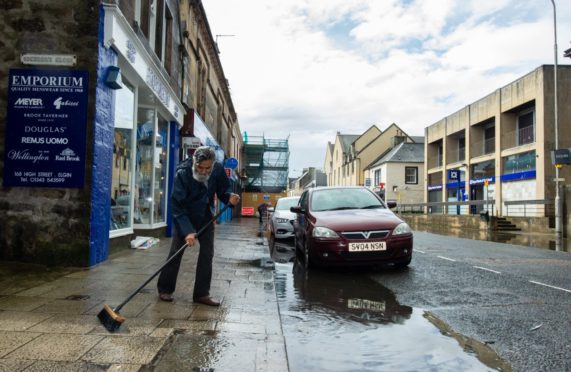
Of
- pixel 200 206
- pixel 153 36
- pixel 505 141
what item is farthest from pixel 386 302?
pixel 505 141

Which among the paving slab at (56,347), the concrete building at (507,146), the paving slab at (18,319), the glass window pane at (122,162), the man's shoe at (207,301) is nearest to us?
the paving slab at (56,347)

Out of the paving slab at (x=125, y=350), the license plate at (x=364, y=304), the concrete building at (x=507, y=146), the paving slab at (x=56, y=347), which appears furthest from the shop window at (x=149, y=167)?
the concrete building at (x=507, y=146)

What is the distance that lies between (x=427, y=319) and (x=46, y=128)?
580 cm

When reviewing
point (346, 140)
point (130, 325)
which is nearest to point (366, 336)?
point (130, 325)

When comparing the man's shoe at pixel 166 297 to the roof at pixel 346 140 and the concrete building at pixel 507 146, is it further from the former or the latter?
the roof at pixel 346 140

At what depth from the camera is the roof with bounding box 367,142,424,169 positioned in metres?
49.4

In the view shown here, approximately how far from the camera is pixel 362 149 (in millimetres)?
60938

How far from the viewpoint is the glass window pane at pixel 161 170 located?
11375 mm

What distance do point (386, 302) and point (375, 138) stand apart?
2271 inches

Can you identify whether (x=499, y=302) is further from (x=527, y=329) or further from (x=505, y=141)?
(x=505, y=141)

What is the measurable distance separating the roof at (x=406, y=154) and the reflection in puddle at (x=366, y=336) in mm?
45266

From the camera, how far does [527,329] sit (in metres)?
4.02

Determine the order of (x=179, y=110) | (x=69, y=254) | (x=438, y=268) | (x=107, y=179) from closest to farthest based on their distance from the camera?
1. (x=69, y=254)
2. (x=107, y=179)
3. (x=438, y=268)
4. (x=179, y=110)

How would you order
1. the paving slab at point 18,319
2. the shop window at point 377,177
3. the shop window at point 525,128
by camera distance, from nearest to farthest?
1. the paving slab at point 18,319
2. the shop window at point 525,128
3. the shop window at point 377,177
